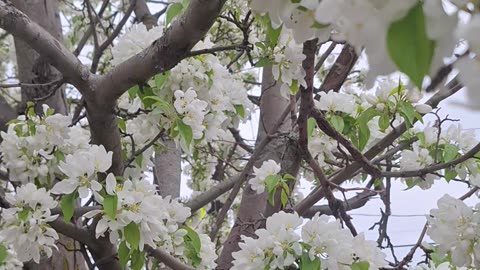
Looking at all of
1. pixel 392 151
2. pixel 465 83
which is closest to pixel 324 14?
pixel 465 83

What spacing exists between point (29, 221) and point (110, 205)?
214mm

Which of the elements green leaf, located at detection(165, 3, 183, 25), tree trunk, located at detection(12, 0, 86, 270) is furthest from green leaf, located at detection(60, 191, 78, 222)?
tree trunk, located at detection(12, 0, 86, 270)

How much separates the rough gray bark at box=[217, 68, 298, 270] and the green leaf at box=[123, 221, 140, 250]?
0.49m

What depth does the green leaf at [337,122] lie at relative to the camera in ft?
4.28

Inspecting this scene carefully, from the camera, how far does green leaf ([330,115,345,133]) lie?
4.28 ft

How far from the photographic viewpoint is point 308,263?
1012 mm

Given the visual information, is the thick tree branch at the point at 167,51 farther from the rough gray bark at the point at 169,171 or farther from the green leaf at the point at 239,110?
the rough gray bark at the point at 169,171

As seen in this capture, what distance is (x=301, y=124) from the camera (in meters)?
1.10

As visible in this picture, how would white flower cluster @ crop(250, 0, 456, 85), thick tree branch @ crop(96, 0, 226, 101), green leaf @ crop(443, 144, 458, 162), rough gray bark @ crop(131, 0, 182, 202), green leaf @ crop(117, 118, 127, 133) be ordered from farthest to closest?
rough gray bark @ crop(131, 0, 182, 202) < green leaf @ crop(117, 118, 127, 133) < green leaf @ crop(443, 144, 458, 162) < thick tree branch @ crop(96, 0, 226, 101) < white flower cluster @ crop(250, 0, 456, 85)

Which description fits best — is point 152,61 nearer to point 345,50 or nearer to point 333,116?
point 333,116

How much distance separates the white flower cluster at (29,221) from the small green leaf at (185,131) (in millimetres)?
271

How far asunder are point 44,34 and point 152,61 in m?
0.22

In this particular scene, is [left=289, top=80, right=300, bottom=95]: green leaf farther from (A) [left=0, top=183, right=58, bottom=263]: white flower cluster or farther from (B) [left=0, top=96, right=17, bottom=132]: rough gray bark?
(B) [left=0, top=96, right=17, bottom=132]: rough gray bark

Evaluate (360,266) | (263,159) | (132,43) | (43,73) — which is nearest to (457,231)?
(360,266)
